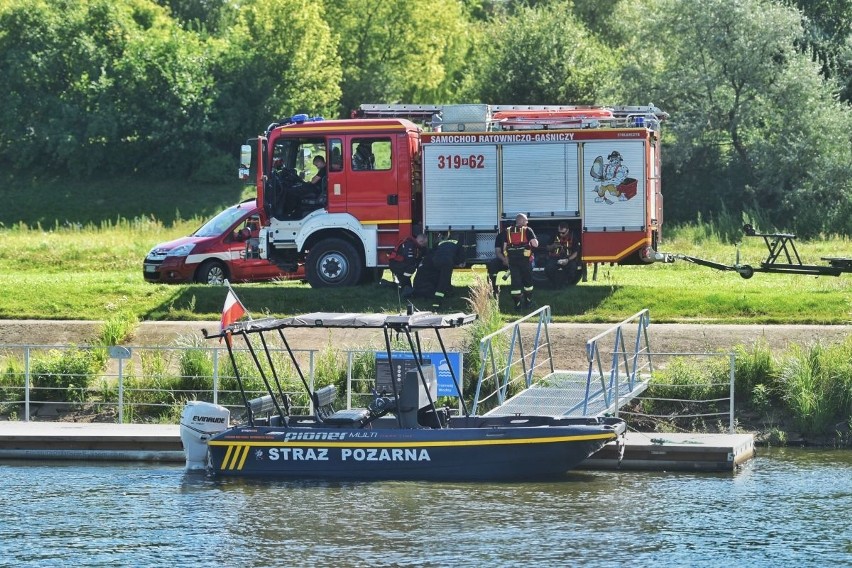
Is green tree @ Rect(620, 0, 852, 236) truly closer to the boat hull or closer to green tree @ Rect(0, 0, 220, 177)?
green tree @ Rect(0, 0, 220, 177)

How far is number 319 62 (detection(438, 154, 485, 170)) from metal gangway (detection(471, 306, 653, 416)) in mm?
4611

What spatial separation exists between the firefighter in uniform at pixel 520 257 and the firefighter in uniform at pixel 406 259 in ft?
5.82

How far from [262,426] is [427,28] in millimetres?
45503

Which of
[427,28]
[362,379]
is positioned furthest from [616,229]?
[427,28]

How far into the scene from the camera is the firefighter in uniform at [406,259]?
2647 cm

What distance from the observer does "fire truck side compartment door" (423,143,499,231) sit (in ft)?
89.2

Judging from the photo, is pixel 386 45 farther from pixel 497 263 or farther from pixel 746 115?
pixel 497 263

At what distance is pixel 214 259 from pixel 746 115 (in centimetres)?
2045

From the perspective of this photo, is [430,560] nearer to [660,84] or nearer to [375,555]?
[375,555]

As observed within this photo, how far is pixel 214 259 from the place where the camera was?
100ft

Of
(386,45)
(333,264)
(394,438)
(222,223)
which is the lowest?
(394,438)

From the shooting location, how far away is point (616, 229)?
26828 mm

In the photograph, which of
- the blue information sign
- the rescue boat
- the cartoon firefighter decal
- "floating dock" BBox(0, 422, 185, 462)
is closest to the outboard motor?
the rescue boat

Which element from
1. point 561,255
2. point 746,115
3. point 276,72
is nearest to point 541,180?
point 561,255
